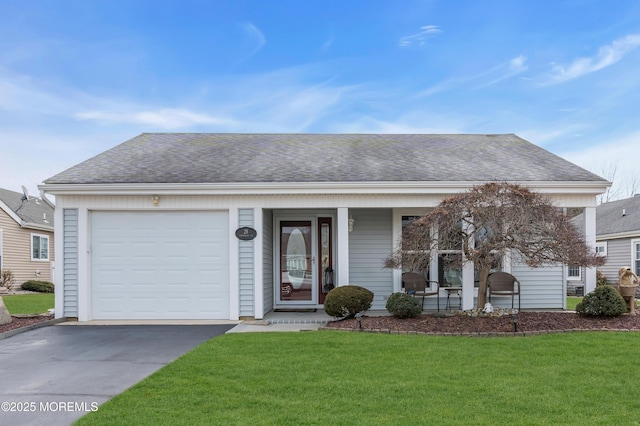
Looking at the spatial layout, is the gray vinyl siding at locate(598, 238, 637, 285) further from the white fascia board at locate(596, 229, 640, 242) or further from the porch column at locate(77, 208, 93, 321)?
the porch column at locate(77, 208, 93, 321)

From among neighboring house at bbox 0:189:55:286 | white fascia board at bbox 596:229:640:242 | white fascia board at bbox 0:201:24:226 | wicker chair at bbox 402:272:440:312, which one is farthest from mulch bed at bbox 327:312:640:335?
white fascia board at bbox 0:201:24:226

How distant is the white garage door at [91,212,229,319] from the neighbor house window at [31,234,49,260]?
49.3 ft

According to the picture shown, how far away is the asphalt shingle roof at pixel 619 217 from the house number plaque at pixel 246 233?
16.0 meters

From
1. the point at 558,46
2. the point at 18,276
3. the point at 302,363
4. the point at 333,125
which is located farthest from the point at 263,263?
the point at 18,276

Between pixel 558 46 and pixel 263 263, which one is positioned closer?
pixel 263 263

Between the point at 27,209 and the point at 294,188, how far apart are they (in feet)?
61.8

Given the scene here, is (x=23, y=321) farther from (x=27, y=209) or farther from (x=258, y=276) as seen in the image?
(x=27, y=209)

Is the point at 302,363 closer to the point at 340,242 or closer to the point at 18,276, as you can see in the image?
the point at 340,242

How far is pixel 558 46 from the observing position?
14.7 metres

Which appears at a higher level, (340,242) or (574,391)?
(340,242)

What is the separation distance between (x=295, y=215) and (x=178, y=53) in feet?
25.8

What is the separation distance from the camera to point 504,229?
736 centimetres

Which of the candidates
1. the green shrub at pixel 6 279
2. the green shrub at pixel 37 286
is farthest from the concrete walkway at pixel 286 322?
the green shrub at pixel 37 286

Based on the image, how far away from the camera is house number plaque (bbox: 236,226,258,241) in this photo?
31.1 feet
